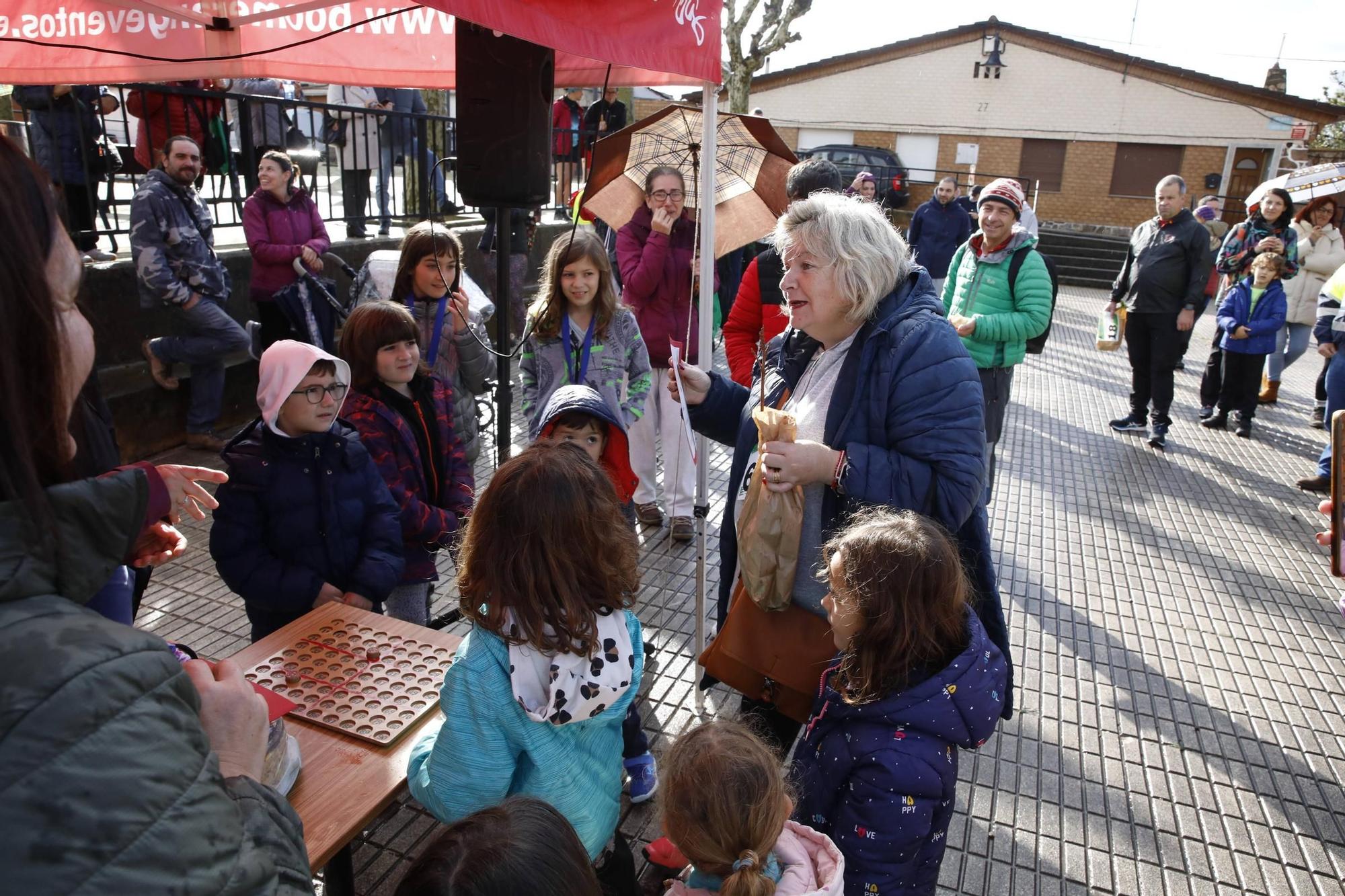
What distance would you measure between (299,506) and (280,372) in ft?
1.33

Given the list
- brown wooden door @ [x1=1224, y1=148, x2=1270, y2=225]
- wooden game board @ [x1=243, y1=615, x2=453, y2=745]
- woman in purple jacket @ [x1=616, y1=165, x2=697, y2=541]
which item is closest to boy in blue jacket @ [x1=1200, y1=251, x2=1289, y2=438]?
woman in purple jacket @ [x1=616, y1=165, x2=697, y2=541]

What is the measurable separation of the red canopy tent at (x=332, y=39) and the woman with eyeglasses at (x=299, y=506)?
1160 mm

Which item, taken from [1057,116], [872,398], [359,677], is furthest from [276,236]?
[1057,116]

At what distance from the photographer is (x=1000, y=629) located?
7.70ft

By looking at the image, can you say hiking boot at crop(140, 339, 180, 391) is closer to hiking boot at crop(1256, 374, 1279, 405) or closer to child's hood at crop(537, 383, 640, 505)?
child's hood at crop(537, 383, 640, 505)

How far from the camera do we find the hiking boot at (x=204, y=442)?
213 inches

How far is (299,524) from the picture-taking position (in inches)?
98.1

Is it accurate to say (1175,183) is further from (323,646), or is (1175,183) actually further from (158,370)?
(158,370)

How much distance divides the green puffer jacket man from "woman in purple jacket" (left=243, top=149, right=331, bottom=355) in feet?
16.0

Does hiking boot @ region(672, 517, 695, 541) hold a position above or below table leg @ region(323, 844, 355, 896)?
below

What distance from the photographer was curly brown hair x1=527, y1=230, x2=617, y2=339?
3.83 meters

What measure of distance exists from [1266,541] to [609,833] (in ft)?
16.5

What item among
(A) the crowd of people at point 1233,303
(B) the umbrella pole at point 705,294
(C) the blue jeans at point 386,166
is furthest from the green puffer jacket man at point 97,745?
(C) the blue jeans at point 386,166

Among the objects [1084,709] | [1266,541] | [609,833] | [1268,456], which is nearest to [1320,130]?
[1268,456]
